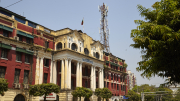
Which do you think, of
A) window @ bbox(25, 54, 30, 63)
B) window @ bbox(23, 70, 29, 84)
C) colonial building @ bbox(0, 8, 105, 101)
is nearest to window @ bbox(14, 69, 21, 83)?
colonial building @ bbox(0, 8, 105, 101)

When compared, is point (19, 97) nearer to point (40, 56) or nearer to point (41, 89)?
point (41, 89)

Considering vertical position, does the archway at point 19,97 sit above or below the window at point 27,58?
below

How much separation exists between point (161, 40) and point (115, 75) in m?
50.6

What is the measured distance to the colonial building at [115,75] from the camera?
192 ft

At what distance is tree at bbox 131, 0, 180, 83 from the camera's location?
12.9 metres

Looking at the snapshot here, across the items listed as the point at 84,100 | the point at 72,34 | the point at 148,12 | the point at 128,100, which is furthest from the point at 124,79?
the point at 148,12

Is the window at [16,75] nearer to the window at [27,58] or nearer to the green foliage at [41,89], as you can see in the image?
the window at [27,58]

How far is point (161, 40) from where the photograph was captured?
1377 centimetres

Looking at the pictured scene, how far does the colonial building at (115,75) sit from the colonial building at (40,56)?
33.4ft

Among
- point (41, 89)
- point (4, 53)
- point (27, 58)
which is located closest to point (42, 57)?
point (27, 58)

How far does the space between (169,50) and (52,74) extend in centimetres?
3098

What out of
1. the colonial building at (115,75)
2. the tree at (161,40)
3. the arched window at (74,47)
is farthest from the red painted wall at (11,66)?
the colonial building at (115,75)

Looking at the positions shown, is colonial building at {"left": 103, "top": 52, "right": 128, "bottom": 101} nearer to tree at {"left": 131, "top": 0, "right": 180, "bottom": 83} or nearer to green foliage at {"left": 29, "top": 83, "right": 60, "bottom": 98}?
green foliage at {"left": 29, "top": 83, "right": 60, "bottom": 98}

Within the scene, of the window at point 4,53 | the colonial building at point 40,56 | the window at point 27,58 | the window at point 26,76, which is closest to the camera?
the window at point 4,53
